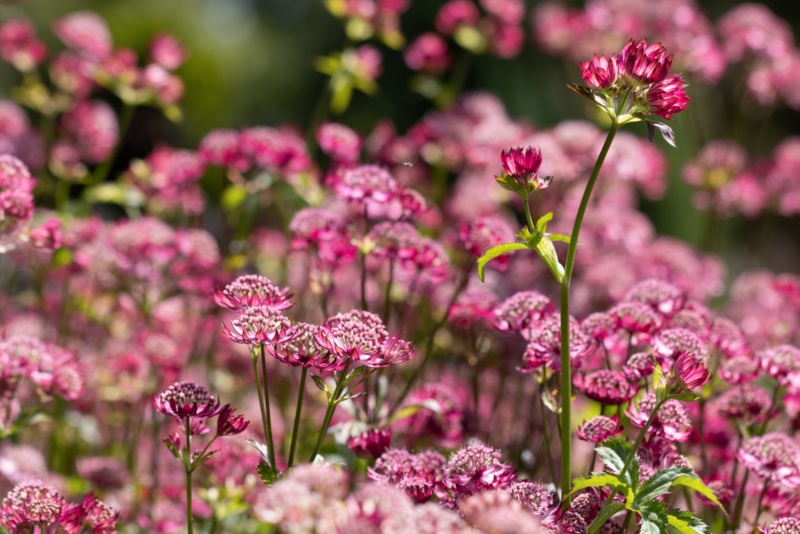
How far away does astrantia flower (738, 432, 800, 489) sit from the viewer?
4.33ft

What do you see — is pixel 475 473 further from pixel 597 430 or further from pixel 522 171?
pixel 522 171

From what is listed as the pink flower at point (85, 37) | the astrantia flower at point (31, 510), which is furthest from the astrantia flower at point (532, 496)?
the pink flower at point (85, 37)

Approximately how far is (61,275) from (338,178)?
1118mm

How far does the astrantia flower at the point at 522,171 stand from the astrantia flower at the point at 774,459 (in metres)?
0.55

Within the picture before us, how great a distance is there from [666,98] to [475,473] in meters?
0.52

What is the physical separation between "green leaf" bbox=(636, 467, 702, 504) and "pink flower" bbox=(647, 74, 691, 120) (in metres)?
0.43

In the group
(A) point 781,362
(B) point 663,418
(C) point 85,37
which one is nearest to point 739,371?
(A) point 781,362

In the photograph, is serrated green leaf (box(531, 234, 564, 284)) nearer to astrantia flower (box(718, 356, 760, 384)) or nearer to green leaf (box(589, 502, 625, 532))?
green leaf (box(589, 502, 625, 532))

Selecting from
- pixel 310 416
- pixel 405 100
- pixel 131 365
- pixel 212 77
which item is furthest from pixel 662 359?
pixel 212 77

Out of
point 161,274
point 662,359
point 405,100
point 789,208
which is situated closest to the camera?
point 662,359

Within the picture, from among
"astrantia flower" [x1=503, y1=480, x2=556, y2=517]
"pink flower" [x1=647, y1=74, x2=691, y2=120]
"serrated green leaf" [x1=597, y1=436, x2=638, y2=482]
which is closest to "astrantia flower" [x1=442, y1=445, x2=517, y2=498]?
"astrantia flower" [x1=503, y1=480, x2=556, y2=517]

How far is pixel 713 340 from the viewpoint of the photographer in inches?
58.5

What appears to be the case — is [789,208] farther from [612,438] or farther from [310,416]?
[612,438]

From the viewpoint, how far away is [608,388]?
1.28 metres
